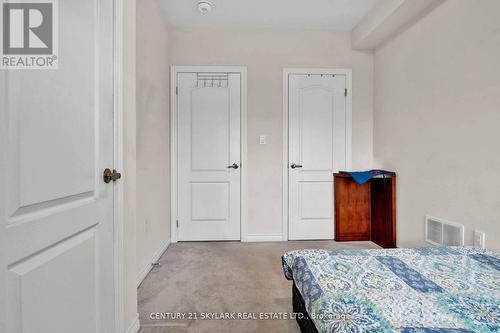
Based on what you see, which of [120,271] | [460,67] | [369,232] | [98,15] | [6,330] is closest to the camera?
[6,330]

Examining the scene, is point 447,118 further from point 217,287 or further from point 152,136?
point 152,136

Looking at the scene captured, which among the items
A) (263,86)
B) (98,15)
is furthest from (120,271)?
(263,86)

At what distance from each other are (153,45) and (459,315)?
9.49 feet

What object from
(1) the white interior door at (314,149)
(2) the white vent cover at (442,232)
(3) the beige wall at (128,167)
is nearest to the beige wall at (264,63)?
(1) the white interior door at (314,149)

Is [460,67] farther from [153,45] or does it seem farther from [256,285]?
[153,45]

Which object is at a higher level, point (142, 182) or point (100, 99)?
point (100, 99)

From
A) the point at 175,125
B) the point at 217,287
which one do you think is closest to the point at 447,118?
the point at 217,287

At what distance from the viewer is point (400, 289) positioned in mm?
1062

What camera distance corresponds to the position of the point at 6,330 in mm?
689

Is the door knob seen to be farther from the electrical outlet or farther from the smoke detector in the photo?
the electrical outlet

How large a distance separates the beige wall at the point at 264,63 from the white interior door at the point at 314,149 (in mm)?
178

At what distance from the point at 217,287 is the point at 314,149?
200 centimetres

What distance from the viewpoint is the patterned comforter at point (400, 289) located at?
859mm

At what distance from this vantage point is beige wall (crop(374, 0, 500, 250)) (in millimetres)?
1721
